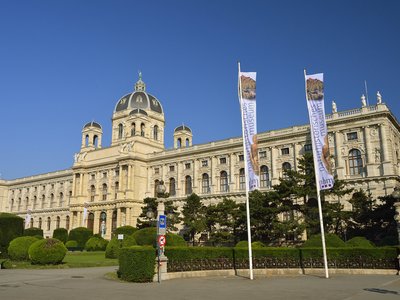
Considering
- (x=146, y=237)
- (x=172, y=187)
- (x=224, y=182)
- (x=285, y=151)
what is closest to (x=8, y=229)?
(x=146, y=237)

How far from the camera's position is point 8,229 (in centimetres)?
3700

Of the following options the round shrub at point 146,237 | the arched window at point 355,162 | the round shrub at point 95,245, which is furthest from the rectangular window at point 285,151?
the round shrub at point 95,245

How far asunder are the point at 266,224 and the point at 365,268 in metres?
20.0

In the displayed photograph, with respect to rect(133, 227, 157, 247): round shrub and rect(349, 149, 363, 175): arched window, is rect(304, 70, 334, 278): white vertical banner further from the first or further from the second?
rect(349, 149, 363, 175): arched window

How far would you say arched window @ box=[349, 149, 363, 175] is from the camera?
45.9 metres

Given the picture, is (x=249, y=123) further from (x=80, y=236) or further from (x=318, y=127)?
(x=80, y=236)

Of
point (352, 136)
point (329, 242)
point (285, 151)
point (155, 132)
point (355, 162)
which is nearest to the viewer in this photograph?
point (329, 242)

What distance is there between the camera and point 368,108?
151ft

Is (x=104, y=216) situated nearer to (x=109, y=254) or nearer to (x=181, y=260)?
(x=109, y=254)

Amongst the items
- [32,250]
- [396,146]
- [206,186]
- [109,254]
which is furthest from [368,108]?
[32,250]

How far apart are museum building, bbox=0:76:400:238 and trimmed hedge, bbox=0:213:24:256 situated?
25.7 meters

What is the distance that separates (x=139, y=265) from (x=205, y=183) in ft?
137

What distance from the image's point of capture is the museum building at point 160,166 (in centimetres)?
4541

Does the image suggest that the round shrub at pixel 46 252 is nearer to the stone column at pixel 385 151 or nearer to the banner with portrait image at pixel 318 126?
the banner with portrait image at pixel 318 126
